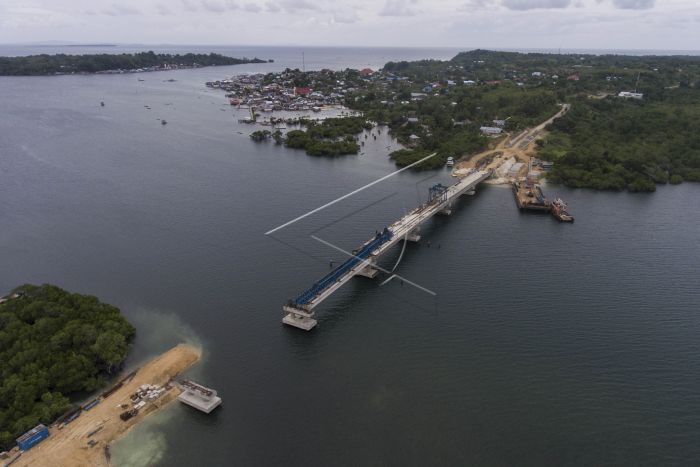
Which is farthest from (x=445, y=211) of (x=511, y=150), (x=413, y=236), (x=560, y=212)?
(x=511, y=150)

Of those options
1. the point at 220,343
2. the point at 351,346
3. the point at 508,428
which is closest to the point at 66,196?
the point at 220,343

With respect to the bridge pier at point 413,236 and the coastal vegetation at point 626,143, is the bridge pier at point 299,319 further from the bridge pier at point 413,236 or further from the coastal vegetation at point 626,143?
the coastal vegetation at point 626,143

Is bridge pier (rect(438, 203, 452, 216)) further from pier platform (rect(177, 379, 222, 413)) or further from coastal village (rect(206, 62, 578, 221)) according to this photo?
pier platform (rect(177, 379, 222, 413))

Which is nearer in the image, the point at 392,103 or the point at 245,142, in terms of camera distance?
the point at 245,142

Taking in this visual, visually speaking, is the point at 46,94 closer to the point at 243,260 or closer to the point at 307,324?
the point at 243,260

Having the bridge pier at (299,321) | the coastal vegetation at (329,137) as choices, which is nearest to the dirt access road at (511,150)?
the coastal vegetation at (329,137)
